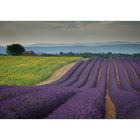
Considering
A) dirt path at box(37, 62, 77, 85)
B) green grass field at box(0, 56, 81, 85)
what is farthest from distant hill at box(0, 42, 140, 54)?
dirt path at box(37, 62, 77, 85)

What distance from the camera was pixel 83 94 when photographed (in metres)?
6.88

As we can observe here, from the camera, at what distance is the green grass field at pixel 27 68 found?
704cm

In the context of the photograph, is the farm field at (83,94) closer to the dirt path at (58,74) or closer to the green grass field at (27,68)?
the dirt path at (58,74)

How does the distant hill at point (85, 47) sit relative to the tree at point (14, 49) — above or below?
above

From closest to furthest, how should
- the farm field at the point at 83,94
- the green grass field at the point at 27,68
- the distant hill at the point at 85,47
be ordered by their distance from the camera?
the farm field at the point at 83,94 → the green grass field at the point at 27,68 → the distant hill at the point at 85,47

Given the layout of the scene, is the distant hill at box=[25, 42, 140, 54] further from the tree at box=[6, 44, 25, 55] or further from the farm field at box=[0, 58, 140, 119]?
the farm field at box=[0, 58, 140, 119]

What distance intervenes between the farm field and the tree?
0.75 meters

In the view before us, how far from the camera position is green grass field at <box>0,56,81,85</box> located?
7043 millimetres

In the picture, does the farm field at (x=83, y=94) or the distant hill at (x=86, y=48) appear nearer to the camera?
the farm field at (x=83, y=94)

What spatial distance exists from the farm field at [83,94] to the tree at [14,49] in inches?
29.4

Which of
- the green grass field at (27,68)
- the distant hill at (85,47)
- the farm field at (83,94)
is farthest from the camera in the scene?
the distant hill at (85,47)

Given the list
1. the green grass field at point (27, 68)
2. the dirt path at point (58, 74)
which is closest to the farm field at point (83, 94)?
the dirt path at point (58, 74)
